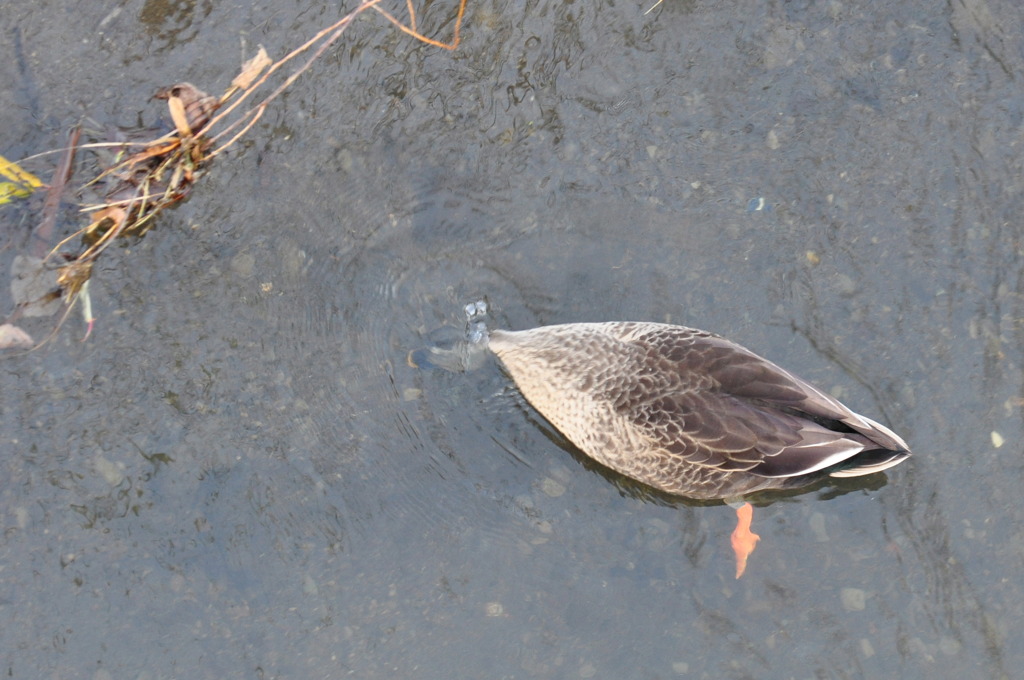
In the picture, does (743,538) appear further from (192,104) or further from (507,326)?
(192,104)

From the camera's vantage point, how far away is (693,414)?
15.4ft

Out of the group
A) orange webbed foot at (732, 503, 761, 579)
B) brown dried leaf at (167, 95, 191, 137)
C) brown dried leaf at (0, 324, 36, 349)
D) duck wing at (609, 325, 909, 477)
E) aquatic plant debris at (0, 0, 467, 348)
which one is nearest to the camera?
duck wing at (609, 325, 909, 477)

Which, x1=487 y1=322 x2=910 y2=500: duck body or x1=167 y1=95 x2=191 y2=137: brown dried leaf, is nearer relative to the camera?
x1=487 y1=322 x2=910 y2=500: duck body

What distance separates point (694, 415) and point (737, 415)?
20 cm

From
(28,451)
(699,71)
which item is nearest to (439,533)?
(28,451)

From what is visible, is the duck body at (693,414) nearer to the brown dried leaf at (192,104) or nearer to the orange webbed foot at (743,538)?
the orange webbed foot at (743,538)

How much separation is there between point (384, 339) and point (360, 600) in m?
1.29

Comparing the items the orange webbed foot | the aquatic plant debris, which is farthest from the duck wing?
the aquatic plant debris

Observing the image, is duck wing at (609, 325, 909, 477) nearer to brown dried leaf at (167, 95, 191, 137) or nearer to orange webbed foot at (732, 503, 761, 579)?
orange webbed foot at (732, 503, 761, 579)

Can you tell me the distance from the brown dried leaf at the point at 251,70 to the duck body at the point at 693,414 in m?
2.05

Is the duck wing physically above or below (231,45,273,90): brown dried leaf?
below

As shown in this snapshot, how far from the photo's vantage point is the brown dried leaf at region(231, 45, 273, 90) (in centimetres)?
543

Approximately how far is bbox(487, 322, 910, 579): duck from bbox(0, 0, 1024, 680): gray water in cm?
20

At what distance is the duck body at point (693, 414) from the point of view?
469cm
